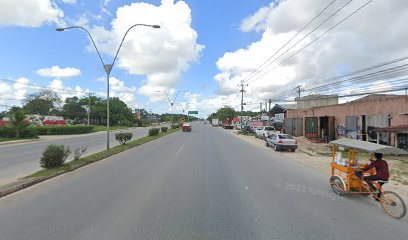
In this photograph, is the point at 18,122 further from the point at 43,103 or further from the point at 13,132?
the point at 43,103

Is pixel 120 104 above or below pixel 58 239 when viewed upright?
above

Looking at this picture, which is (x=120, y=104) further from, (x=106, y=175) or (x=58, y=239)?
(x=58, y=239)

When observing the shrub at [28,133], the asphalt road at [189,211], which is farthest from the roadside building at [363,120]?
the shrub at [28,133]

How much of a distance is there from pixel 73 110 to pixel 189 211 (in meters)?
109

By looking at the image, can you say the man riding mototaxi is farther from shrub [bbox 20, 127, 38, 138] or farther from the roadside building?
shrub [bbox 20, 127, 38, 138]

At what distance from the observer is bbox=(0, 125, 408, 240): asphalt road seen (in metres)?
5.09

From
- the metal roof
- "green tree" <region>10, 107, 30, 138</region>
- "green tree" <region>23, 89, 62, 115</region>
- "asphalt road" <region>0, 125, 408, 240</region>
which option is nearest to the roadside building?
the metal roof

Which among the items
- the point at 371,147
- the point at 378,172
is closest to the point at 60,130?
the point at 371,147

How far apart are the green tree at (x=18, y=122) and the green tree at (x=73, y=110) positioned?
72.8 meters

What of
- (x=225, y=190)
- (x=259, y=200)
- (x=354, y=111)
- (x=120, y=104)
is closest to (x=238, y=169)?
(x=225, y=190)

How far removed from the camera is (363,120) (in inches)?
1032

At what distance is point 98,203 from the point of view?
6.88 metres

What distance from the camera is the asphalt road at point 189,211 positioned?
5.09 meters

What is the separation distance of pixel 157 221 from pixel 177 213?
2.04ft
